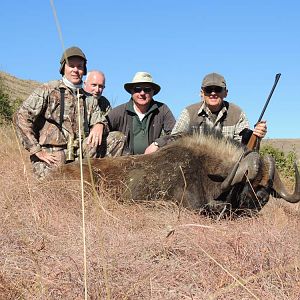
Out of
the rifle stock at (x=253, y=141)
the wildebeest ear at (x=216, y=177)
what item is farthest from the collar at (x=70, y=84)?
the rifle stock at (x=253, y=141)

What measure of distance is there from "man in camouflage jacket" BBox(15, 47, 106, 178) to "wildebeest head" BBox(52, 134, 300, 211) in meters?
0.78

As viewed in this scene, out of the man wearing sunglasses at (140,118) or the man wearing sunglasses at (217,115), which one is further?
the man wearing sunglasses at (140,118)

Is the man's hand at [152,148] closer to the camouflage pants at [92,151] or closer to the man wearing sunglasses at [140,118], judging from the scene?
the camouflage pants at [92,151]

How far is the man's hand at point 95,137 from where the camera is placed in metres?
7.28

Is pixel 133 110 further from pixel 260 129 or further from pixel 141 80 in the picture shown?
pixel 260 129

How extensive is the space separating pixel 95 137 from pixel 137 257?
412 centimetres

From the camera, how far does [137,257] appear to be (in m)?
3.35

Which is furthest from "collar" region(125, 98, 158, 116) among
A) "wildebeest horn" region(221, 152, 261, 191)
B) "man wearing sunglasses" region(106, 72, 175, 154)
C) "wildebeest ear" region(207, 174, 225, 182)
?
"wildebeest horn" region(221, 152, 261, 191)

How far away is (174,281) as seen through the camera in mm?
2973

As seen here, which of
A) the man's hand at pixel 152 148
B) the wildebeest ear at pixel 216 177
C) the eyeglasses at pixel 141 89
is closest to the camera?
the wildebeest ear at pixel 216 177

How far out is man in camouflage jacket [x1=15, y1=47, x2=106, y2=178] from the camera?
7.21 meters

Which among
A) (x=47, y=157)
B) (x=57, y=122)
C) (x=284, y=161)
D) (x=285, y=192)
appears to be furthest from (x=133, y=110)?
(x=284, y=161)

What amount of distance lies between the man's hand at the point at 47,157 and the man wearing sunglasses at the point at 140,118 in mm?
1318

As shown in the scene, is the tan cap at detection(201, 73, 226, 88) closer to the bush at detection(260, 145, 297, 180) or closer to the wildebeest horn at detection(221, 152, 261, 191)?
the wildebeest horn at detection(221, 152, 261, 191)
